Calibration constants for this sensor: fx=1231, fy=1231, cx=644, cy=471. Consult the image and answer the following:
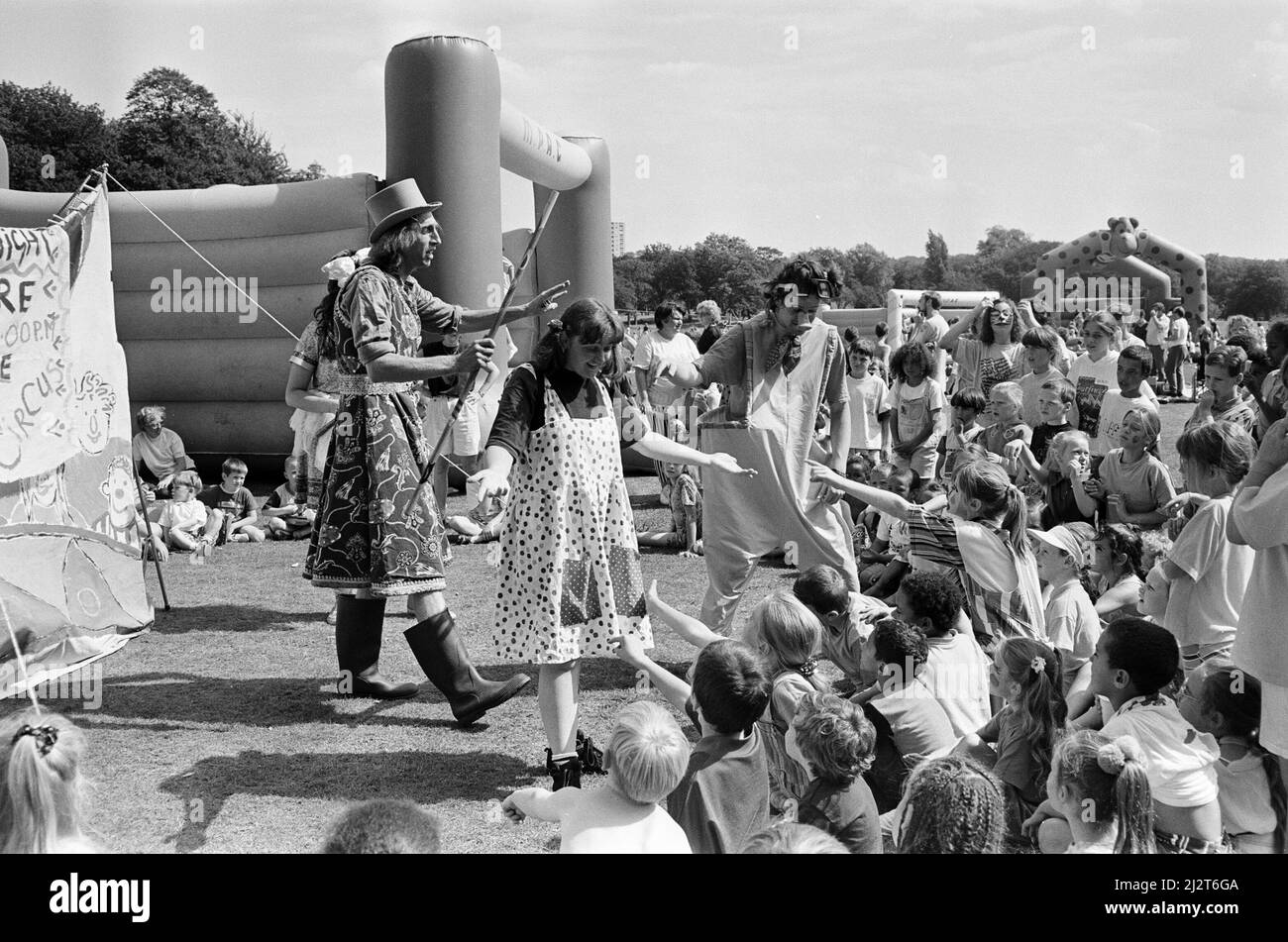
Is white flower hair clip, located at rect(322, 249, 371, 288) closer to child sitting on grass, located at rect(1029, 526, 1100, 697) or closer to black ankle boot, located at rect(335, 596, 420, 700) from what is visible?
black ankle boot, located at rect(335, 596, 420, 700)

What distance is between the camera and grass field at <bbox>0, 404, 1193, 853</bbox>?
3.44 meters

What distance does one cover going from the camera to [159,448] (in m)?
9.23

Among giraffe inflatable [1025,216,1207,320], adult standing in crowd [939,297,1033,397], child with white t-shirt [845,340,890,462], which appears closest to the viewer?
adult standing in crowd [939,297,1033,397]

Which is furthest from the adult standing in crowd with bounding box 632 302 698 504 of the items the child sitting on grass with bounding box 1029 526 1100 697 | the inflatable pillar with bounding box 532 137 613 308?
the child sitting on grass with bounding box 1029 526 1100 697

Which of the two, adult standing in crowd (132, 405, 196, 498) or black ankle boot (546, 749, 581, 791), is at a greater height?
adult standing in crowd (132, 405, 196, 498)

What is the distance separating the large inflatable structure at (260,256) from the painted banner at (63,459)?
3.71m

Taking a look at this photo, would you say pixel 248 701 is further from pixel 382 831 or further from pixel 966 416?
pixel 966 416

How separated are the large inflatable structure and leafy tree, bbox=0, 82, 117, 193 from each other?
96.1 ft

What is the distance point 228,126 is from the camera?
53219 mm

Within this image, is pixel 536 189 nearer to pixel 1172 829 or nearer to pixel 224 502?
pixel 224 502

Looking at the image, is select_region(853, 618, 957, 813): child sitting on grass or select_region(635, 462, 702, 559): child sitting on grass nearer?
select_region(853, 618, 957, 813): child sitting on grass

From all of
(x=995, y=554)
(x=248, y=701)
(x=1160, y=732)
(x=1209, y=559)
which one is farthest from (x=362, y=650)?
(x=1209, y=559)

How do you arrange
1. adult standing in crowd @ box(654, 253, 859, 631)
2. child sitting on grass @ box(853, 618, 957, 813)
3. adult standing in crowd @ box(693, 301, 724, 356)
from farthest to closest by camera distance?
1. adult standing in crowd @ box(693, 301, 724, 356)
2. adult standing in crowd @ box(654, 253, 859, 631)
3. child sitting on grass @ box(853, 618, 957, 813)
